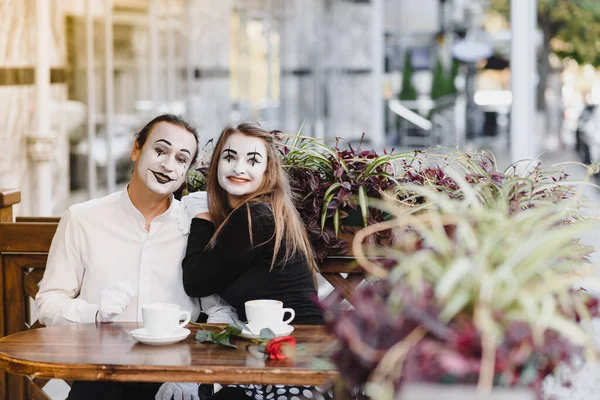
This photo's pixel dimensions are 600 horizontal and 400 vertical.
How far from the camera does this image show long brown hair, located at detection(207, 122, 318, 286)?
298 cm

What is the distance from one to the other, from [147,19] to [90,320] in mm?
5912

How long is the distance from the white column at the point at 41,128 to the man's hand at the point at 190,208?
3.05 meters

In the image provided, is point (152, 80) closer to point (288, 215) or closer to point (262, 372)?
point (288, 215)

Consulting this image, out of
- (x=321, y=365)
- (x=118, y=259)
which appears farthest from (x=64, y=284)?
(x=321, y=365)

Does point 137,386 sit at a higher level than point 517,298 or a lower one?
lower

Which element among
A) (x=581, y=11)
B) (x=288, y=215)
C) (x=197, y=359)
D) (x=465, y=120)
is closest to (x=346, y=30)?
(x=581, y=11)

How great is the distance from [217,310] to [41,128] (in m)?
3.38

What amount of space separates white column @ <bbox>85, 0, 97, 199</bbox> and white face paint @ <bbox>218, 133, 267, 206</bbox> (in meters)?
4.08

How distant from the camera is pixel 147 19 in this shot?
827cm

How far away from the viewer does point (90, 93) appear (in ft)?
22.6

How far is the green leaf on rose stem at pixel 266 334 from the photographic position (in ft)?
7.74

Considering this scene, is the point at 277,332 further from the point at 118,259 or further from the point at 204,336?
the point at 118,259

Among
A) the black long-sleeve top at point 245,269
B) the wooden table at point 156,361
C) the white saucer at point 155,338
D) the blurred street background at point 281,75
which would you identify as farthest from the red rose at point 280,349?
the blurred street background at point 281,75

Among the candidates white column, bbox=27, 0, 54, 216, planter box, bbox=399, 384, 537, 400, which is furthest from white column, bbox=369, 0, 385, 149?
planter box, bbox=399, 384, 537, 400
